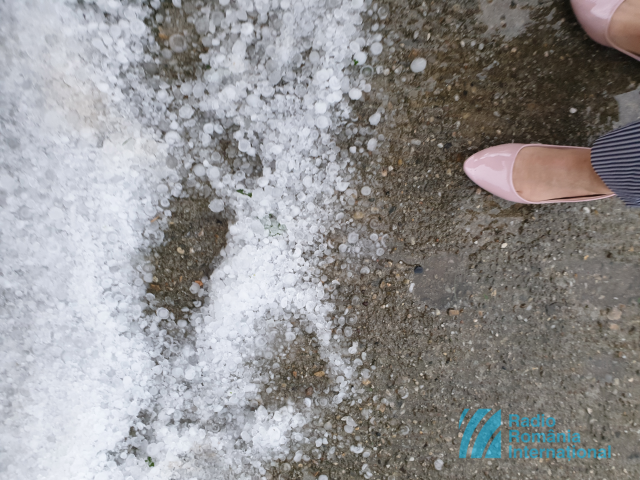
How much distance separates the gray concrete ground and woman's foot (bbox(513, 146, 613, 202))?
109mm

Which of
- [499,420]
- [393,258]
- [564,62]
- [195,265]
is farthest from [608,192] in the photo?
[195,265]

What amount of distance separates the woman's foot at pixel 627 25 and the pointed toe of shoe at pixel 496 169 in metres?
0.52

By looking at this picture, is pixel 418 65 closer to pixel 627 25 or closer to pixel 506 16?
pixel 506 16

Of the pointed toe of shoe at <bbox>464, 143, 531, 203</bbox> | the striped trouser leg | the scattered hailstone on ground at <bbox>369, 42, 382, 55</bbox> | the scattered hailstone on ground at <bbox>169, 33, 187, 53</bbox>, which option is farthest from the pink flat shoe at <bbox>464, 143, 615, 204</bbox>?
the scattered hailstone on ground at <bbox>169, 33, 187, 53</bbox>

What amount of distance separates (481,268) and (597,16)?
1.05 meters

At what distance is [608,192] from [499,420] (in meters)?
1.06

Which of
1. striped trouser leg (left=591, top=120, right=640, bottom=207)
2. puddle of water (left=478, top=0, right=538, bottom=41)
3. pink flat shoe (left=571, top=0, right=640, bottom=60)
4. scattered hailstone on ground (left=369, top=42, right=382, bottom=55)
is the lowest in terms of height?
striped trouser leg (left=591, top=120, right=640, bottom=207)

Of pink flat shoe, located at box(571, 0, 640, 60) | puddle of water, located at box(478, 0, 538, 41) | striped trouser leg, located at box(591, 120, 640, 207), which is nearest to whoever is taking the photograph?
striped trouser leg, located at box(591, 120, 640, 207)

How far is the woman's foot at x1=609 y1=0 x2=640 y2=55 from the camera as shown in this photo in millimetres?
1262

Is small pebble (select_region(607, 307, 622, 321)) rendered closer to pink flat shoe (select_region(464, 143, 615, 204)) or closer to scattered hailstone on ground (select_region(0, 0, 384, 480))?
pink flat shoe (select_region(464, 143, 615, 204))

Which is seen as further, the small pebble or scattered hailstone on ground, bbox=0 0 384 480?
the small pebble

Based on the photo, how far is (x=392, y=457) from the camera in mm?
1512

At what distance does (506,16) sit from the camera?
1.38 m

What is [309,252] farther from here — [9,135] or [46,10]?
[46,10]
